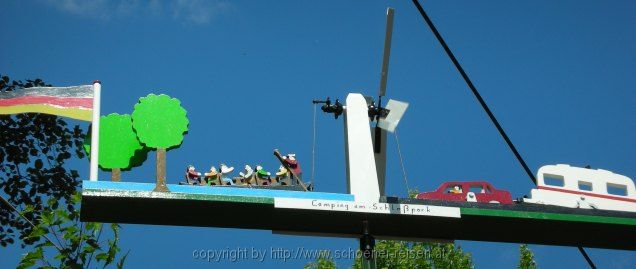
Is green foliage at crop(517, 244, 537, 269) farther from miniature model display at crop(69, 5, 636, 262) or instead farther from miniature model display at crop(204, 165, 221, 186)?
miniature model display at crop(204, 165, 221, 186)

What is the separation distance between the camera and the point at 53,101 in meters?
17.8

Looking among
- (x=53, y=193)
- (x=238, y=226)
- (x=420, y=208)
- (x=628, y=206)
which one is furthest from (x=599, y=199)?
(x=53, y=193)

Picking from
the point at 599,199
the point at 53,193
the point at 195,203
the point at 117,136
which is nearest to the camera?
the point at 195,203

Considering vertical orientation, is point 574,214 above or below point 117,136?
below

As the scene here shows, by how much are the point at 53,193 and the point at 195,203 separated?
904 cm

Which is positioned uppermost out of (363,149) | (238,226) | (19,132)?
(19,132)

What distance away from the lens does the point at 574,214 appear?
17.9 metres

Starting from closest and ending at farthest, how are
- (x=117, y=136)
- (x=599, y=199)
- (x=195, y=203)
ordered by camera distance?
(x=195, y=203) → (x=117, y=136) → (x=599, y=199)

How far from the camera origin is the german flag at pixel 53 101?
57.5ft

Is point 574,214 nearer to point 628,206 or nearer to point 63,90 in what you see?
point 628,206

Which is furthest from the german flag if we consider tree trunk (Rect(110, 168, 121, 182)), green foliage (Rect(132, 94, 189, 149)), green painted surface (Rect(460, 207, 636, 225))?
→ green painted surface (Rect(460, 207, 636, 225))

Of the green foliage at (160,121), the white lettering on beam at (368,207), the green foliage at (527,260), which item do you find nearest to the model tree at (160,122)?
the green foliage at (160,121)

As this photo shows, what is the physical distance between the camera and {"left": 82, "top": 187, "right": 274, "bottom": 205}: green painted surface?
16.0 meters

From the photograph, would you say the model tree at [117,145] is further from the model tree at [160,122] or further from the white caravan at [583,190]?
the white caravan at [583,190]
